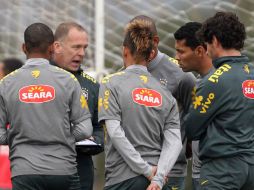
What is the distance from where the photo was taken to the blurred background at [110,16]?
27.8 feet

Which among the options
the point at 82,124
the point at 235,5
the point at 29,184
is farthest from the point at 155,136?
the point at 235,5

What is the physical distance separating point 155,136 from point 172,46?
12.2ft

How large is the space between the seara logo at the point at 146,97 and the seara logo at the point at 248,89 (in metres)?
0.51

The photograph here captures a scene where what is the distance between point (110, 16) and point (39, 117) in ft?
12.2

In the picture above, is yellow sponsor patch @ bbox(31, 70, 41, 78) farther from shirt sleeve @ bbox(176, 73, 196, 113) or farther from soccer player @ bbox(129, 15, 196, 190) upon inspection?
shirt sleeve @ bbox(176, 73, 196, 113)

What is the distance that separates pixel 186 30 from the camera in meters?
5.83

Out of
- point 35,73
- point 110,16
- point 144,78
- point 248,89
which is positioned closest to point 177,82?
point 144,78

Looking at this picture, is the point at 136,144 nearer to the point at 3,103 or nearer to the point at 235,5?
the point at 3,103

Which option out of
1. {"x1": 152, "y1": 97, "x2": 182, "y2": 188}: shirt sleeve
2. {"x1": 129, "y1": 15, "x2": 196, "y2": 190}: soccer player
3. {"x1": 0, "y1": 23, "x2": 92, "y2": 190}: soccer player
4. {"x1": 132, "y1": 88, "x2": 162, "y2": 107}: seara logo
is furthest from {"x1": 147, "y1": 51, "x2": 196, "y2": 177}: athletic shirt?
{"x1": 0, "y1": 23, "x2": 92, "y2": 190}: soccer player

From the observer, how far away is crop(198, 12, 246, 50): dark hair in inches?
197

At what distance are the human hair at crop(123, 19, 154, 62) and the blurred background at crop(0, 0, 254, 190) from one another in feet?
11.1

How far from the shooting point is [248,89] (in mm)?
5000

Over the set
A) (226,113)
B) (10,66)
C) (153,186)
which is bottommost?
(153,186)

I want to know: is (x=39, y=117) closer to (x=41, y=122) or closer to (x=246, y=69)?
(x=41, y=122)
